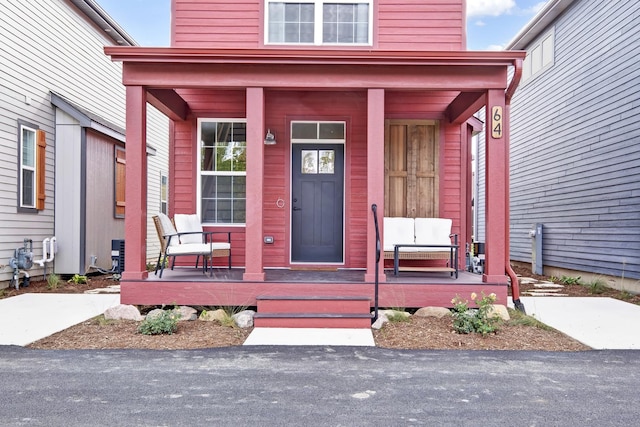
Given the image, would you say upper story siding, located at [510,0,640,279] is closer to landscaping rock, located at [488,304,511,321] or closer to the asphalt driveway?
landscaping rock, located at [488,304,511,321]

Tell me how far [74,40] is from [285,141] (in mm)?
5515

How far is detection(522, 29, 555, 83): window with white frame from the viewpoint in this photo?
991 centimetres

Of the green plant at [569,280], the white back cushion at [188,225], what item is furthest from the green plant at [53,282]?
the green plant at [569,280]

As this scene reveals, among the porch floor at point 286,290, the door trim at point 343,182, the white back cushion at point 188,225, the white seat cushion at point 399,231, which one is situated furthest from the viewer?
the door trim at point 343,182

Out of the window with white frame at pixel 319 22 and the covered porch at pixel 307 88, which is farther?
the window with white frame at pixel 319 22

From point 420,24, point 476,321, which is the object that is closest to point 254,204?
point 476,321

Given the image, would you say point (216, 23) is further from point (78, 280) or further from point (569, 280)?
point (569, 280)

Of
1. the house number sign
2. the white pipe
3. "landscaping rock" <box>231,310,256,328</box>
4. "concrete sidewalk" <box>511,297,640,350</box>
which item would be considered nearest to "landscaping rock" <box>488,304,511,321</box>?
"concrete sidewalk" <box>511,297,640,350</box>

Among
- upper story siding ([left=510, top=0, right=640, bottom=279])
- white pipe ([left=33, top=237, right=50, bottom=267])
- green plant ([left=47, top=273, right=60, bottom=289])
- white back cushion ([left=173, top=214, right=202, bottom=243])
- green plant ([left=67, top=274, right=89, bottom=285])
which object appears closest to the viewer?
white back cushion ([left=173, top=214, right=202, bottom=243])

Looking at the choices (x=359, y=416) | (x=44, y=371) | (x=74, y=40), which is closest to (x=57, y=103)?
(x=74, y=40)

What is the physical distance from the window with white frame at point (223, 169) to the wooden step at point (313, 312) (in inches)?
84.8

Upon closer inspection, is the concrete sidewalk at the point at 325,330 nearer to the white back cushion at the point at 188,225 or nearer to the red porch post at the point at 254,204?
the red porch post at the point at 254,204

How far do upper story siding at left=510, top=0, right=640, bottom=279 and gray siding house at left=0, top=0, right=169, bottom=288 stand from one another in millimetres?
8780

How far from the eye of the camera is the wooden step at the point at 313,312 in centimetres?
463
